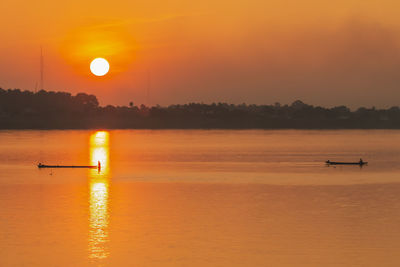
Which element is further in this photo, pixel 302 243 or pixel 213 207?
pixel 213 207

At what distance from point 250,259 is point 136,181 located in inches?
1589

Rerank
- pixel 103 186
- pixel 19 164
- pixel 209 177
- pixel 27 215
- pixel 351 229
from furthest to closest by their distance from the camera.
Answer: pixel 19 164 < pixel 209 177 < pixel 103 186 < pixel 27 215 < pixel 351 229

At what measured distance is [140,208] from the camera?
48.3m

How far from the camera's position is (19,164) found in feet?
333

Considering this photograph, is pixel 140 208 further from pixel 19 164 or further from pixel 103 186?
pixel 19 164

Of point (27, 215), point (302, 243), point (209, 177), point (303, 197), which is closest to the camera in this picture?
point (302, 243)

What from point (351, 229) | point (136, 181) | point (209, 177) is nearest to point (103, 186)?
point (136, 181)

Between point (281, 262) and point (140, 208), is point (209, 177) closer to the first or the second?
point (140, 208)

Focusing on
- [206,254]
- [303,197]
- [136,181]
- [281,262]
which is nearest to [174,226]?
[206,254]

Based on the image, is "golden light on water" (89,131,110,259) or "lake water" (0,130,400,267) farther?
"golden light on water" (89,131,110,259)

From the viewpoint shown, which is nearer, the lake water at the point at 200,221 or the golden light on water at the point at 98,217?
the lake water at the point at 200,221

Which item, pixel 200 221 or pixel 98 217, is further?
pixel 98 217

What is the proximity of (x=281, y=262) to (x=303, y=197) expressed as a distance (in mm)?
24347

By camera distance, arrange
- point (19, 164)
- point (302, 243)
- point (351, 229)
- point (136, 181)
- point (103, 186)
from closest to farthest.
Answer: point (302, 243) < point (351, 229) < point (103, 186) < point (136, 181) < point (19, 164)
